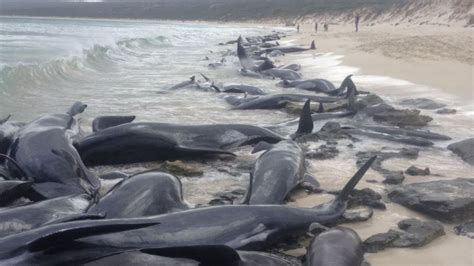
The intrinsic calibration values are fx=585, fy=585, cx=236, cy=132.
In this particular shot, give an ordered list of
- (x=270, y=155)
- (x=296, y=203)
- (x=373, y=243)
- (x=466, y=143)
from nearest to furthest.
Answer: (x=373, y=243), (x=296, y=203), (x=270, y=155), (x=466, y=143)

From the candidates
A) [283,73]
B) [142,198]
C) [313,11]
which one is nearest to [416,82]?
[283,73]

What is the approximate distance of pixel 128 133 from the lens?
6246mm

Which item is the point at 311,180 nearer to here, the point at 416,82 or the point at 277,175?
the point at 277,175

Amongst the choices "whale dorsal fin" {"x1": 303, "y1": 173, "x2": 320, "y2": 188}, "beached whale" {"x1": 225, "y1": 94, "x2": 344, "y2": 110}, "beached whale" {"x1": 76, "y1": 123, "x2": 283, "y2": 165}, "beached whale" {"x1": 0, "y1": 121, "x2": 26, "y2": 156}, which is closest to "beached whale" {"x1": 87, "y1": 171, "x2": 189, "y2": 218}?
"whale dorsal fin" {"x1": 303, "y1": 173, "x2": 320, "y2": 188}

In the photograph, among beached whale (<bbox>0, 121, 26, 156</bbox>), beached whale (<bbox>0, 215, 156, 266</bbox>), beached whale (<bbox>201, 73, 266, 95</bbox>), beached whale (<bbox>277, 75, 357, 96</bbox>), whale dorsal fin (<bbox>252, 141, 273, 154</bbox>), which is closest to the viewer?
beached whale (<bbox>0, 215, 156, 266</bbox>)

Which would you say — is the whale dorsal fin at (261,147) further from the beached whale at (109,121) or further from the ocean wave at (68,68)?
the ocean wave at (68,68)

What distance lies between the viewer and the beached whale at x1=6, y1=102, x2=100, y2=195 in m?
5.03

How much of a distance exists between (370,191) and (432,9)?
4157 centimetres

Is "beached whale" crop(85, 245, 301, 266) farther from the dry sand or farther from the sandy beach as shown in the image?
the sandy beach

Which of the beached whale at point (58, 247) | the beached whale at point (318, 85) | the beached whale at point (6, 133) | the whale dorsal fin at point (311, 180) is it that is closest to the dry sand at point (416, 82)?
the whale dorsal fin at point (311, 180)

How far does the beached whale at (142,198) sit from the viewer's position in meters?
4.06

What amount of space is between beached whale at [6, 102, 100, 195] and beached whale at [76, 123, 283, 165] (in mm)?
304

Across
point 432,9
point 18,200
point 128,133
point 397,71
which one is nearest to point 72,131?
point 128,133

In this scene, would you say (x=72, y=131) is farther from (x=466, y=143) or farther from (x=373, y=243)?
(x=466, y=143)
